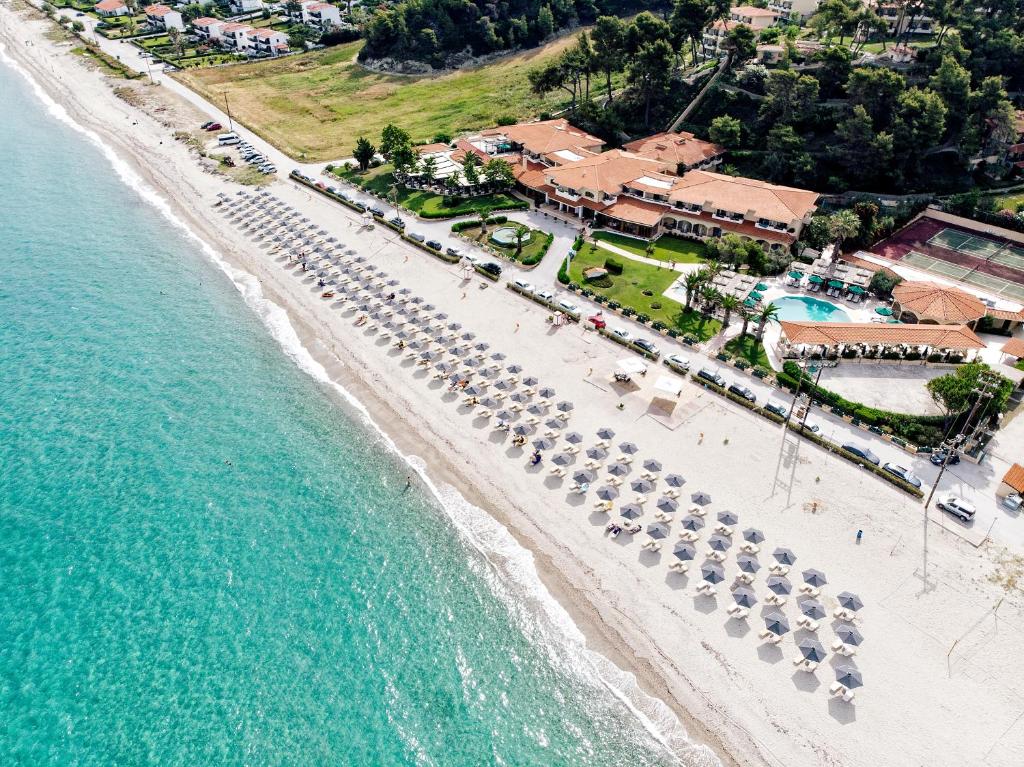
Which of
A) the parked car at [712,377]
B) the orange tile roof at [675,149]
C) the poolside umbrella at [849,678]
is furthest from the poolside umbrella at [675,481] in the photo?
the orange tile roof at [675,149]

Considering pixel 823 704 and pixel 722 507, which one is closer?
pixel 823 704

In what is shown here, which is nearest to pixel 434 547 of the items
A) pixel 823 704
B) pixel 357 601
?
pixel 357 601

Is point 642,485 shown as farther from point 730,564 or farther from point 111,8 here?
point 111,8

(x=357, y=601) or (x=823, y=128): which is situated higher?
(x=823, y=128)

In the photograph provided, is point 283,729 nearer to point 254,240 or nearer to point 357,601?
point 357,601

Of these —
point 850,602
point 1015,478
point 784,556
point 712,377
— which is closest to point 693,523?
point 784,556

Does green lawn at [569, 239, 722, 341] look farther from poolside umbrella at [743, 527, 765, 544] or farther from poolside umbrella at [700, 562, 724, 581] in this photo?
poolside umbrella at [700, 562, 724, 581]

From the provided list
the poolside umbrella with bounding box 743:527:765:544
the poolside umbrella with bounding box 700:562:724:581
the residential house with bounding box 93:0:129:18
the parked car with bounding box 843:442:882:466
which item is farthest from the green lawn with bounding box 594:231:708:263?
the residential house with bounding box 93:0:129:18
